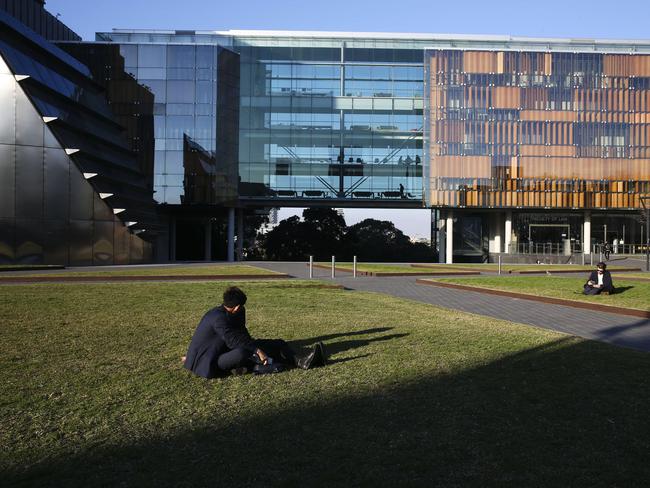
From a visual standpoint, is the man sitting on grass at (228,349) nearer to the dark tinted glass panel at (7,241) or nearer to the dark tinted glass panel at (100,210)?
the dark tinted glass panel at (7,241)

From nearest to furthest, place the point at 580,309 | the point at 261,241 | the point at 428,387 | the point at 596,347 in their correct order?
the point at 428,387
the point at 596,347
the point at 580,309
the point at 261,241

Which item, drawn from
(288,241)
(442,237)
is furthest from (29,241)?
(442,237)

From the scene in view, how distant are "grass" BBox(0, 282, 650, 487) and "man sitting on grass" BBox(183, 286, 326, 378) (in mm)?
183

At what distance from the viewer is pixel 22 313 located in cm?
1286

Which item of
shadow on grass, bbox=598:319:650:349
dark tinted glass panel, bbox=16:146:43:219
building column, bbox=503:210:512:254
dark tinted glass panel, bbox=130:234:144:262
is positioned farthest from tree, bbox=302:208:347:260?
shadow on grass, bbox=598:319:650:349

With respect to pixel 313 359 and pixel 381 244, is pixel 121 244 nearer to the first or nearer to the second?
pixel 313 359

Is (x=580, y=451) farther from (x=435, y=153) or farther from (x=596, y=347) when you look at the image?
(x=435, y=153)

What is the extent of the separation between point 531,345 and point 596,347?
92 cm

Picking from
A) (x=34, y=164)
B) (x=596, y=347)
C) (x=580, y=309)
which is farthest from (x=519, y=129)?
(x=596, y=347)

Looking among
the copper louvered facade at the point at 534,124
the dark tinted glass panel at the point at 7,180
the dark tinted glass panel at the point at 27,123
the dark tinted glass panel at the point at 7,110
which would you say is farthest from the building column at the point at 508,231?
the dark tinted glass panel at the point at 7,110

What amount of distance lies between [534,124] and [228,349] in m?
58.9

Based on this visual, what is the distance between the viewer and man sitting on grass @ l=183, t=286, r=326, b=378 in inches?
276

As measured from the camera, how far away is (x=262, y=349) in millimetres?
7328

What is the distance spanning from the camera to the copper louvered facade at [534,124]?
60562mm
